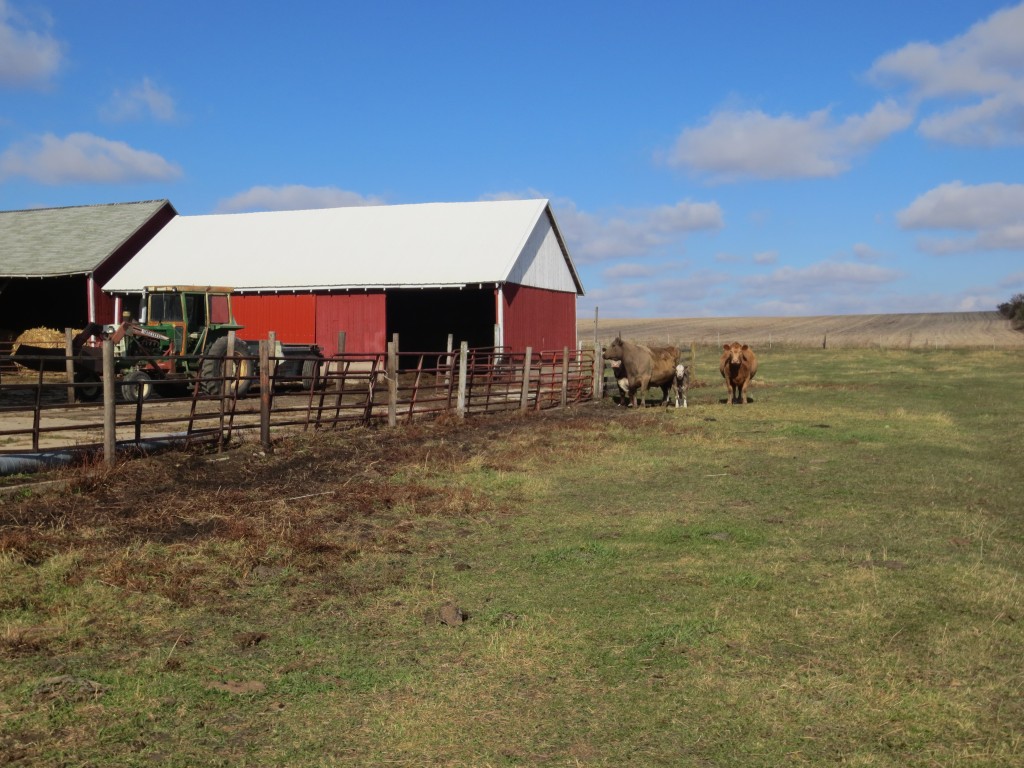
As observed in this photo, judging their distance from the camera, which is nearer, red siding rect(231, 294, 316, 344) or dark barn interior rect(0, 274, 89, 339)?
red siding rect(231, 294, 316, 344)

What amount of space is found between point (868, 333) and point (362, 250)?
57.0 metres

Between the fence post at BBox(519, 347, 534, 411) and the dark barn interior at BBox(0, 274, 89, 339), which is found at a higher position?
the dark barn interior at BBox(0, 274, 89, 339)

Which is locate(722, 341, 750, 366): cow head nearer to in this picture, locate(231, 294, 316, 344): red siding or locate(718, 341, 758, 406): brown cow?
locate(718, 341, 758, 406): brown cow

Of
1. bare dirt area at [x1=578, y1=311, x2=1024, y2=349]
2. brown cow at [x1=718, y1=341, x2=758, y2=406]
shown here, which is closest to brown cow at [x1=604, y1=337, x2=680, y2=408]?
brown cow at [x1=718, y1=341, x2=758, y2=406]

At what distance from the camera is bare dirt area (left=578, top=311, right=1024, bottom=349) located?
6206 centimetres

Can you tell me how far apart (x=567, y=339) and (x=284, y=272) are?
10264 mm

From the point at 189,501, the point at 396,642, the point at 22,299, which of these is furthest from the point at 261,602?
the point at 22,299

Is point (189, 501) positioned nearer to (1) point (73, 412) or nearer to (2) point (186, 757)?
(2) point (186, 757)

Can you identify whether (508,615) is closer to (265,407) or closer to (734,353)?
(265,407)

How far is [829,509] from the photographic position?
30.4ft

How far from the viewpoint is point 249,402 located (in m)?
19.5

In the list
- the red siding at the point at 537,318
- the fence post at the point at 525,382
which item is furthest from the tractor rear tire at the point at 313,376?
the red siding at the point at 537,318

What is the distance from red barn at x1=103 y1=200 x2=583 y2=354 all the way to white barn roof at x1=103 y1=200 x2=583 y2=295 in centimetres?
4

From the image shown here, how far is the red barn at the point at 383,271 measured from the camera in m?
28.0
